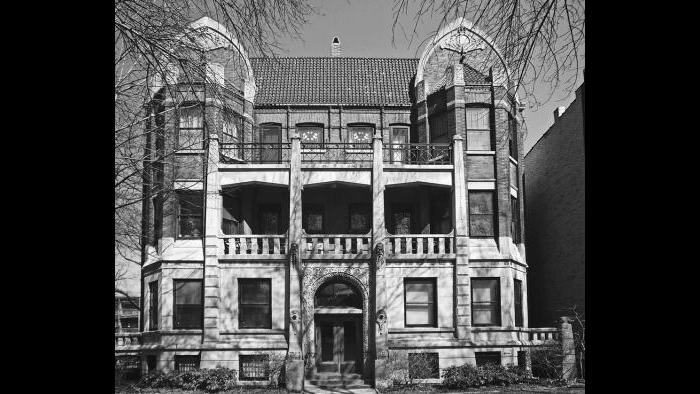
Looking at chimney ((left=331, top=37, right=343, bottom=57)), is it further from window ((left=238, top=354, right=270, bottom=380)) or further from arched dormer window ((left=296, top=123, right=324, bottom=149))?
window ((left=238, top=354, right=270, bottom=380))

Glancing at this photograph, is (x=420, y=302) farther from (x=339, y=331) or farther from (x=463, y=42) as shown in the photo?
(x=463, y=42)

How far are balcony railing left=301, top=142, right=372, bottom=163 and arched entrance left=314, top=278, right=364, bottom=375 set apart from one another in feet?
17.4

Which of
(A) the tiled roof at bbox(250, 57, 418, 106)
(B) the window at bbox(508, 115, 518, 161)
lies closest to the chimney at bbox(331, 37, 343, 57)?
(A) the tiled roof at bbox(250, 57, 418, 106)

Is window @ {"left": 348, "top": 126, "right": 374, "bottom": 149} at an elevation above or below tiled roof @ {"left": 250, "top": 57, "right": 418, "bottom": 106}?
below

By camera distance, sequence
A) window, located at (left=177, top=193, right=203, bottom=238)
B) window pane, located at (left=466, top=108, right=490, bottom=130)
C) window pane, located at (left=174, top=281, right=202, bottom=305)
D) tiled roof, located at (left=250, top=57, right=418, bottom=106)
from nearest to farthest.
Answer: window pane, located at (left=174, top=281, right=202, bottom=305) → window, located at (left=177, top=193, right=203, bottom=238) → window pane, located at (left=466, top=108, right=490, bottom=130) → tiled roof, located at (left=250, top=57, right=418, bottom=106)

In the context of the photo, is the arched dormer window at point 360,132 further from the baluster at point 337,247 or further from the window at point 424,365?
the window at point 424,365

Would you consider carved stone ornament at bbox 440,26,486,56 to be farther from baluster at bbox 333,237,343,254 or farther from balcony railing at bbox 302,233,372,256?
baluster at bbox 333,237,343,254

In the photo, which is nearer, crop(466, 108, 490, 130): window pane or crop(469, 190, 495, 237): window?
crop(469, 190, 495, 237): window

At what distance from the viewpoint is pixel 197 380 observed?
24016 millimetres

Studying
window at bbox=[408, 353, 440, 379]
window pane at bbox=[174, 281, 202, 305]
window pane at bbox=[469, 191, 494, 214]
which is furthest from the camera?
window pane at bbox=[469, 191, 494, 214]

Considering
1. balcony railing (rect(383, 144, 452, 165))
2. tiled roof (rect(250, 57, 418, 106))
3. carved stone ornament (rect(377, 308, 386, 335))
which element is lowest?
carved stone ornament (rect(377, 308, 386, 335))

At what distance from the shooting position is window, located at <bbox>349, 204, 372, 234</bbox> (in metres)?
29.0
